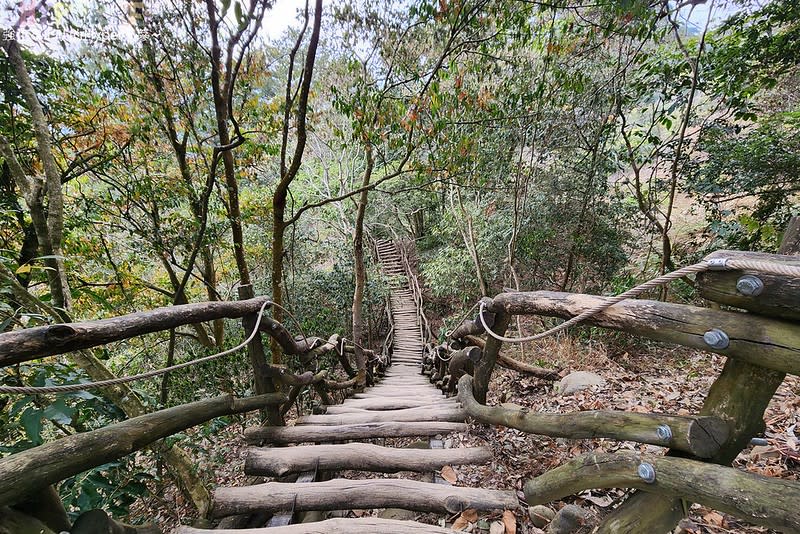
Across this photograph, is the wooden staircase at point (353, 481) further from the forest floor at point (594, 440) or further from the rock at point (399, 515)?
the rock at point (399, 515)

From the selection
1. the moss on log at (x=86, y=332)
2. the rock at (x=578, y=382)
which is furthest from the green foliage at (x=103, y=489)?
the rock at (x=578, y=382)

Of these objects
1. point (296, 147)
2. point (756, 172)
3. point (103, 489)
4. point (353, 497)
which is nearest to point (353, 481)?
point (353, 497)

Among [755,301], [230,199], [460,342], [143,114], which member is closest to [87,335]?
[755,301]

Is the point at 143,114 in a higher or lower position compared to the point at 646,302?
higher

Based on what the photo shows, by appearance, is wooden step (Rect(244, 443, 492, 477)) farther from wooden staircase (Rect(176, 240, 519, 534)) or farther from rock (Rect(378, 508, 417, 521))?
rock (Rect(378, 508, 417, 521))

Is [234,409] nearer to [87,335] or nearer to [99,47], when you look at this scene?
[87,335]

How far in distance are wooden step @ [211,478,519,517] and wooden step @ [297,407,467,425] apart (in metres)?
1.03

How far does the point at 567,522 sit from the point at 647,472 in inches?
20.7

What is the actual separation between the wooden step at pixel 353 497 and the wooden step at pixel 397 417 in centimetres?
103

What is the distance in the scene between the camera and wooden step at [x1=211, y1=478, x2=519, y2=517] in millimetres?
1552

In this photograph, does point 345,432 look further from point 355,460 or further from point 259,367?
point 259,367

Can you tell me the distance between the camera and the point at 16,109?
3.06m

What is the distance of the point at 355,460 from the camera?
1.93 m

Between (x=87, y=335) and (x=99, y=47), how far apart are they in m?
4.07
